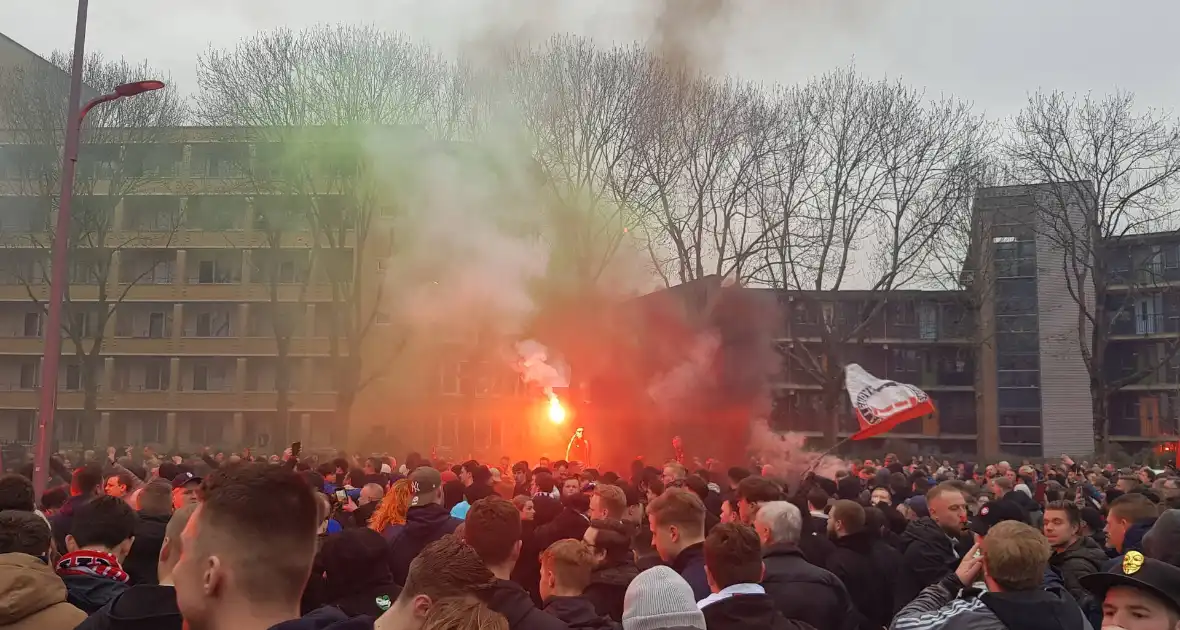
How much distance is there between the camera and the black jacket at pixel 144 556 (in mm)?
5102

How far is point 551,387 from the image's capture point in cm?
2648

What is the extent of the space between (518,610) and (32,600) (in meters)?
1.85

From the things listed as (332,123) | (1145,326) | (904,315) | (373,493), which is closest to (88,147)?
(332,123)

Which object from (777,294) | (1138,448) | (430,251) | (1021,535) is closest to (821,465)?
(777,294)

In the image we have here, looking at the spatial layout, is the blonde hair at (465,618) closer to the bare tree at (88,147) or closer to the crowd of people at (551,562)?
the crowd of people at (551,562)

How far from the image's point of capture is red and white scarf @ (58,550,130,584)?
405cm

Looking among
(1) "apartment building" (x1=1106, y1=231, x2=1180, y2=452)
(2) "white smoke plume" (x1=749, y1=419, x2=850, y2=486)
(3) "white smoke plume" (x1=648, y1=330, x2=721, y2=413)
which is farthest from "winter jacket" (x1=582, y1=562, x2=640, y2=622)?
(1) "apartment building" (x1=1106, y1=231, x2=1180, y2=452)

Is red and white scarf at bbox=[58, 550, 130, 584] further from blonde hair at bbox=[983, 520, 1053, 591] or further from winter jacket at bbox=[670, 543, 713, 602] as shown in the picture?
blonde hair at bbox=[983, 520, 1053, 591]

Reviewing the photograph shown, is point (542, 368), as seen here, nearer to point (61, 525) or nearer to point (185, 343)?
point (61, 525)

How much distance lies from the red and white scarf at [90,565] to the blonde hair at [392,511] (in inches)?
105

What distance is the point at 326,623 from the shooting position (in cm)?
228

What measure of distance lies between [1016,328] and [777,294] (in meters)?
23.4

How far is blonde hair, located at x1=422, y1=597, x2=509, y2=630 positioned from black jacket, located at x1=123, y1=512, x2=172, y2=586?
3.34 metres

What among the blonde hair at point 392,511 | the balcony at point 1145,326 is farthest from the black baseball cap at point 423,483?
the balcony at point 1145,326
